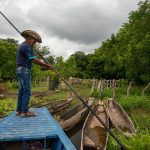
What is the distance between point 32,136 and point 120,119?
327 inches

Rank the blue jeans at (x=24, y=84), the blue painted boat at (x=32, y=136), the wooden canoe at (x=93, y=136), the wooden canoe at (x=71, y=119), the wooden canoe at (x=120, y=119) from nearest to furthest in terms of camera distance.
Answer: the blue painted boat at (x=32, y=136) → the blue jeans at (x=24, y=84) → the wooden canoe at (x=93, y=136) → the wooden canoe at (x=71, y=119) → the wooden canoe at (x=120, y=119)

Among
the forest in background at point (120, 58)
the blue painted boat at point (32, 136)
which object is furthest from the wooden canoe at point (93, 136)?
the forest in background at point (120, 58)

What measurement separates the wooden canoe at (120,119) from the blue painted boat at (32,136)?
427 centimetres

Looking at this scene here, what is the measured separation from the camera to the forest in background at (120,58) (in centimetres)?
2081

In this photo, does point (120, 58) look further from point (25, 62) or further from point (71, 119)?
point (25, 62)

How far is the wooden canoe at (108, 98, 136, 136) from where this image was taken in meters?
10.8

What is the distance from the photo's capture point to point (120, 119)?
1330cm

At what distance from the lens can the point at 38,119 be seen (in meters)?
7.14

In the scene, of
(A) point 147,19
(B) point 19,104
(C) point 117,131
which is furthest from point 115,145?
(A) point 147,19

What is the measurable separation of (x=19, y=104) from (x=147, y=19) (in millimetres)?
15536

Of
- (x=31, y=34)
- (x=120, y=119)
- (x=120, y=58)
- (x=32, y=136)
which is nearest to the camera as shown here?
(x=32, y=136)

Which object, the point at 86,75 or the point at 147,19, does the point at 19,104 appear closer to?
the point at 147,19

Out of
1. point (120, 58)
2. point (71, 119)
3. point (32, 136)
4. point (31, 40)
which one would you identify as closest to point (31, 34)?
point (31, 40)

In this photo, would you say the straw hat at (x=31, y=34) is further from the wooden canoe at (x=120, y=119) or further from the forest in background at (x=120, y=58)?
the forest in background at (x=120, y=58)
